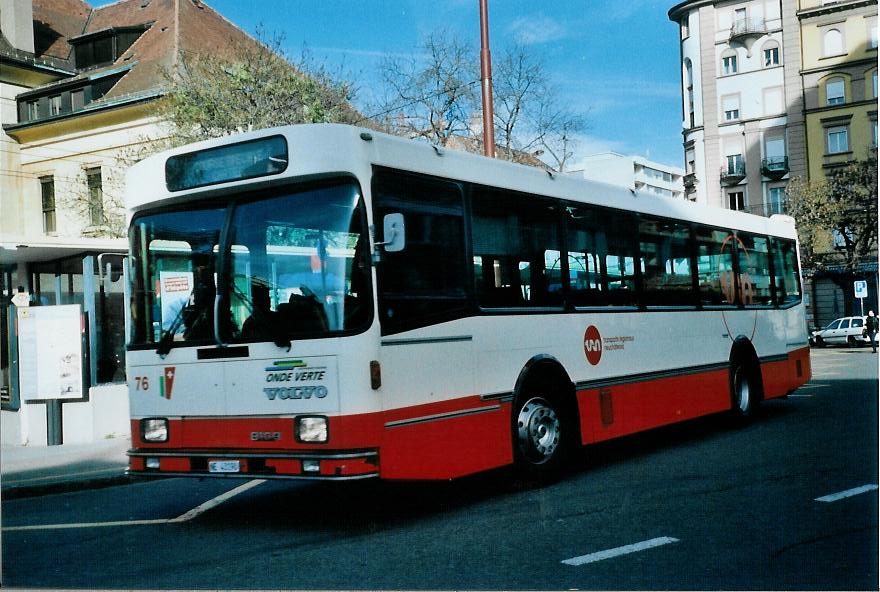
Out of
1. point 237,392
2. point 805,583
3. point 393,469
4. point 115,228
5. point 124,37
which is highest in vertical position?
point 124,37

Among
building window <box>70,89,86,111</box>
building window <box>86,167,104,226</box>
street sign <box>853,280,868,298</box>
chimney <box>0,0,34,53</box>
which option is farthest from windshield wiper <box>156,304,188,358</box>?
chimney <box>0,0,34,53</box>

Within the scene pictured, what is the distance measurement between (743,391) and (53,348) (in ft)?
30.0

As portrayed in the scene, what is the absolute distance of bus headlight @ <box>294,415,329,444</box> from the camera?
22.0ft

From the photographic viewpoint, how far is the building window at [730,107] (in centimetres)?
1269

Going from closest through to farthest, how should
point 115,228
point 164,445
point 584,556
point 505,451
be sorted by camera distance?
point 584,556, point 164,445, point 505,451, point 115,228

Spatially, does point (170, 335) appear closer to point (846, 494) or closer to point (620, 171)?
point (846, 494)

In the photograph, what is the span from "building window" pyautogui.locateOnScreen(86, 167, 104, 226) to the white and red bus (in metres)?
19.9

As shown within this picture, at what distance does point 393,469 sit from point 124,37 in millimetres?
28855

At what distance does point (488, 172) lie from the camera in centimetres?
830

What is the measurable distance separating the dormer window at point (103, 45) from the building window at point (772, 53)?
83.8 feet

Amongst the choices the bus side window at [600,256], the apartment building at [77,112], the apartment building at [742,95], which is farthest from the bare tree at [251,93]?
the bus side window at [600,256]

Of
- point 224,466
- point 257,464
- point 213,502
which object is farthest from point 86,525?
point 257,464

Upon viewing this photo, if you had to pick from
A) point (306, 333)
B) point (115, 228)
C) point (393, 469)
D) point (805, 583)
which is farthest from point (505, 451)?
point (115, 228)

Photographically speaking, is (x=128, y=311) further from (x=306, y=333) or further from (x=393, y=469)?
(x=393, y=469)
